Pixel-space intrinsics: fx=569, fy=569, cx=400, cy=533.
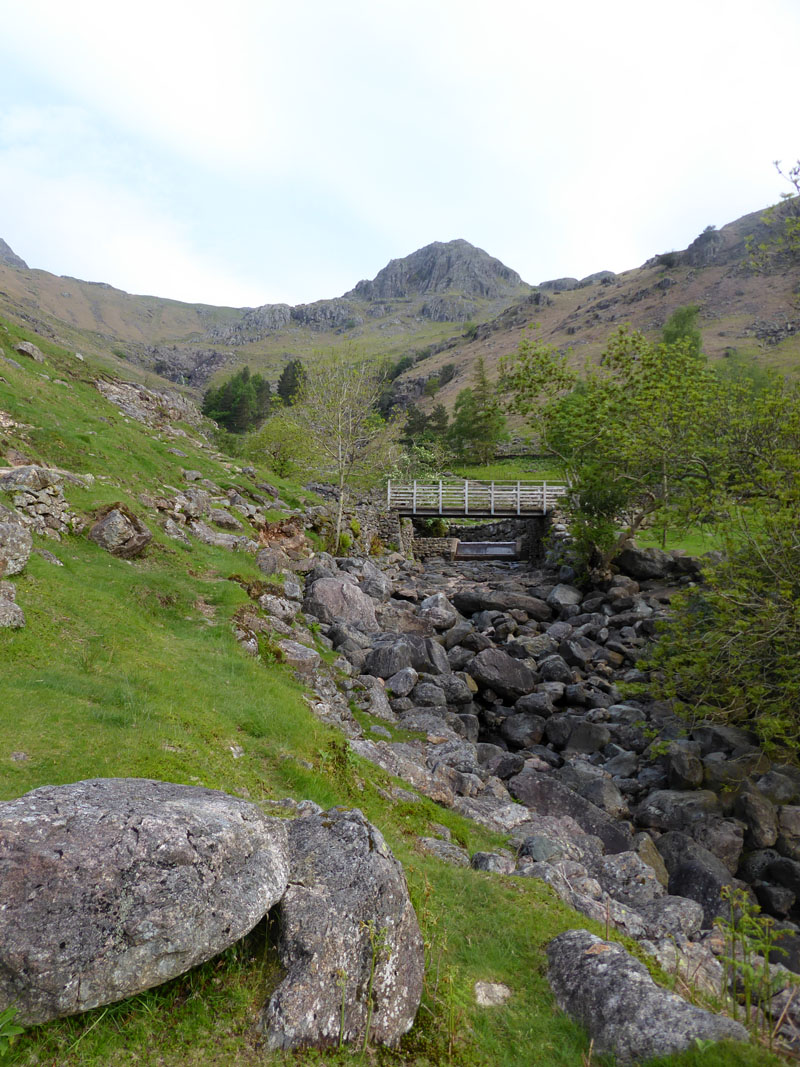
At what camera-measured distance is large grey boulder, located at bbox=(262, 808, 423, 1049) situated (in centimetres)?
424

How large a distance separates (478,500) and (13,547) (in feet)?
132

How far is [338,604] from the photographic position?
73.2 feet

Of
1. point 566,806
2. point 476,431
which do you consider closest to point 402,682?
point 566,806

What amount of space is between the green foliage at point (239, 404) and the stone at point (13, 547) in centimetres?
9303

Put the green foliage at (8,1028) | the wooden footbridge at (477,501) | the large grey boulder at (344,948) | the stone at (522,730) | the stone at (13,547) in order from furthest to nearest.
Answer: the wooden footbridge at (477,501) → the stone at (522,730) → the stone at (13,547) → the large grey boulder at (344,948) → the green foliage at (8,1028)

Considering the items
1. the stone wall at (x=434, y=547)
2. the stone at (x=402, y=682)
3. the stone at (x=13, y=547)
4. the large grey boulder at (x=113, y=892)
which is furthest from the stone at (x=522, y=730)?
the stone wall at (x=434, y=547)

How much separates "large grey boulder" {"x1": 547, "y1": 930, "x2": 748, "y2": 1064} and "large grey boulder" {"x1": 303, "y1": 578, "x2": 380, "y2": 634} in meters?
16.6

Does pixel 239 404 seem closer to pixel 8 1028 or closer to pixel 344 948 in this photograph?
pixel 344 948

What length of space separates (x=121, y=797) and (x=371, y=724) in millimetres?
10793

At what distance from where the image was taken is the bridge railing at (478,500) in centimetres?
4809

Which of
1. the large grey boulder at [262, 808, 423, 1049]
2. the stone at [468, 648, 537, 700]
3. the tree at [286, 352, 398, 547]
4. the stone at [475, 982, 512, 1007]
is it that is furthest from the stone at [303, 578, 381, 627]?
the stone at [475, 982, 512, 1007]

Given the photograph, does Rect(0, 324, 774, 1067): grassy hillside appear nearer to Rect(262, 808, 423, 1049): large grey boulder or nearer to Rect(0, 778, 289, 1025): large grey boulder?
Rect(262, 808, 423, 1049): large grey boulder

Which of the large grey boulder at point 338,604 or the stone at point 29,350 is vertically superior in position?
the stone at point 29,350

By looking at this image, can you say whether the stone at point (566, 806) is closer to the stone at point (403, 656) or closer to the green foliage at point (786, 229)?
the stone at point (403, 656)
